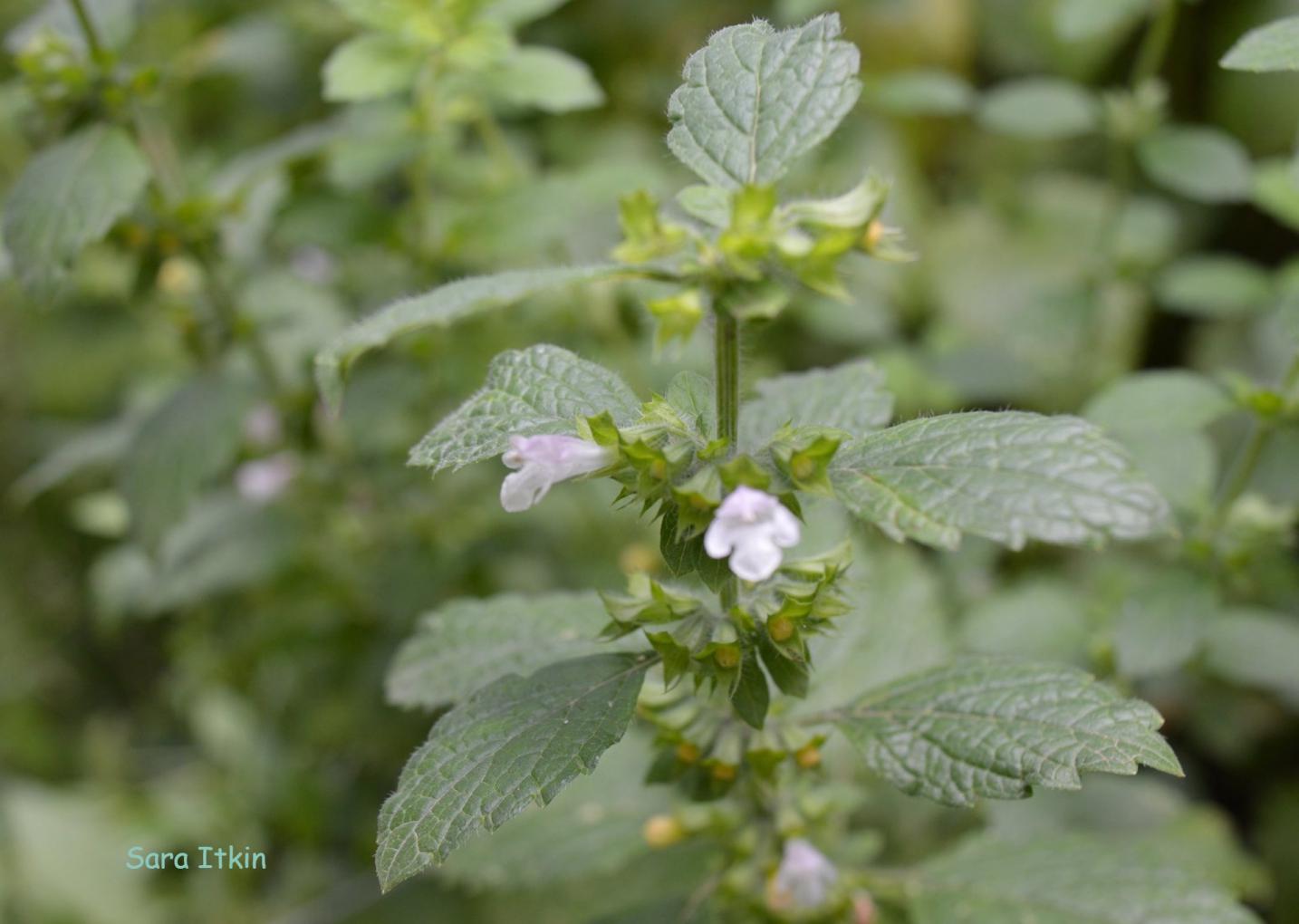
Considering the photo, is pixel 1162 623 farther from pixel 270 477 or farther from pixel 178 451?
pixel 270 477

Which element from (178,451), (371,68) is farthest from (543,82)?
(178,451)

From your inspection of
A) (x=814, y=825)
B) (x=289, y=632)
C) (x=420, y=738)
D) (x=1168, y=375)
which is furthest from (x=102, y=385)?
(x=1168, y=375)

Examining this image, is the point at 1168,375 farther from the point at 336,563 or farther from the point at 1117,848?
the point at 336,563

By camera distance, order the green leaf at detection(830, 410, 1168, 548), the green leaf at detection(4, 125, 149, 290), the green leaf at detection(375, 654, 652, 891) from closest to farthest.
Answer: the green leaf at detection(830, 410, 1168, 548)
the green leaf at detection(375, 654, 652, 891)
the green leaf at detection(4, 125, 149, 290)

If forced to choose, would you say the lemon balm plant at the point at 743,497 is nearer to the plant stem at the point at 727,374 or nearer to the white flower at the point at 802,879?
the plant stem at the point at 727,374

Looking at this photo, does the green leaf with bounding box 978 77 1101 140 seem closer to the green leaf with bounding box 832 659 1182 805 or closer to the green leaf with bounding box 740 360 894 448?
the green leaf with bounding box 740 360 894 448

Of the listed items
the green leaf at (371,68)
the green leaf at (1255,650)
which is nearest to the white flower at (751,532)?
the green leaf at (371,68)

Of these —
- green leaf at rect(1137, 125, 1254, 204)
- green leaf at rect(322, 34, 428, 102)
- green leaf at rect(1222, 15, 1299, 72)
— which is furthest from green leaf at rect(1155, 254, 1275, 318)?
green leaf at rect(322, 34, 428, 102)
